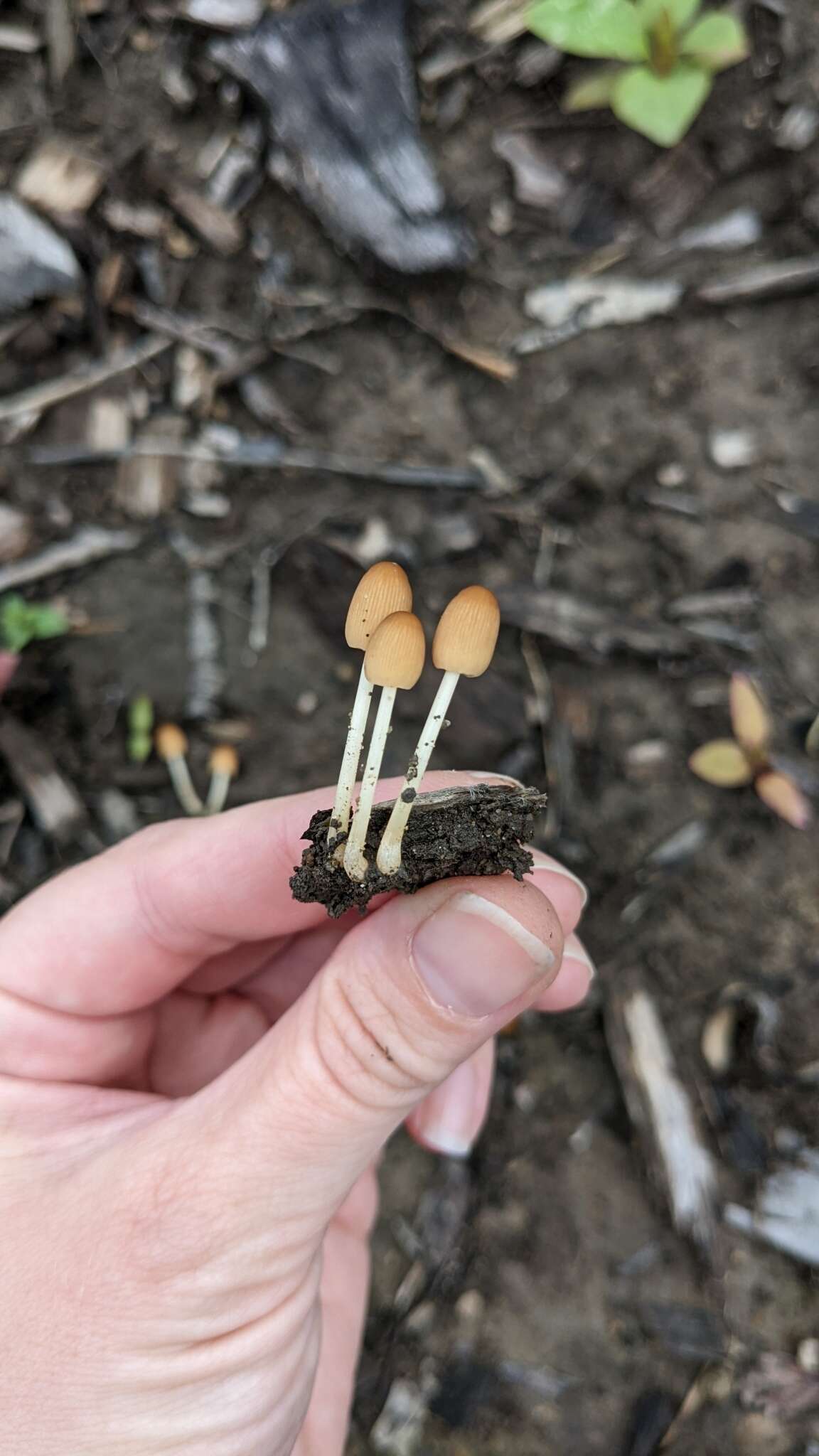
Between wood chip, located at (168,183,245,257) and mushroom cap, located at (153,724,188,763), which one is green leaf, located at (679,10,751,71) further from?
mushroom cap, located at (153,724,188,763)

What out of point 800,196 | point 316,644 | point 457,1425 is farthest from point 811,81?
point 457,1425

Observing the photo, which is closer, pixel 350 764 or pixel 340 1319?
pixel 350 764

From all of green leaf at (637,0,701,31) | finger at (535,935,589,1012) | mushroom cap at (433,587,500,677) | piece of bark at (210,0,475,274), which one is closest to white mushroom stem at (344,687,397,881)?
mushroom cap at (433,587,500,677)

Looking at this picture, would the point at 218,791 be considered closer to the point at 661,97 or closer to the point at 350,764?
the point at 350,764

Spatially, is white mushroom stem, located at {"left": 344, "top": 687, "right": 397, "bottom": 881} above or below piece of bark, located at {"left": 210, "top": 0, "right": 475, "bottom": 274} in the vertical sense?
below

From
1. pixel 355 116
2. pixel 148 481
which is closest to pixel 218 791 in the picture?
pixel 148 481

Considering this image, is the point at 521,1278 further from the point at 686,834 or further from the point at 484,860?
the point at 484,860

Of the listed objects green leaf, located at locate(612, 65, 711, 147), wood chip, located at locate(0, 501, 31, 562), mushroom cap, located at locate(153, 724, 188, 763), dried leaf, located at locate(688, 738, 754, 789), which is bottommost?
dried leaf, located at locate(688, 738, 754, 789)
